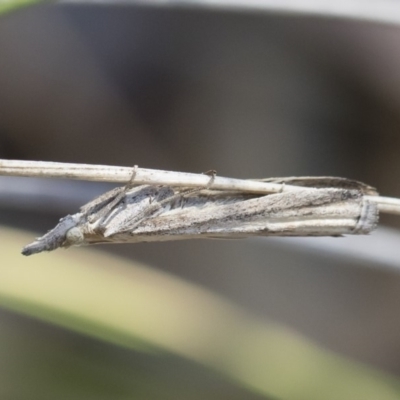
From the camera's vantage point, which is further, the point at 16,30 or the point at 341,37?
the point at 16,30

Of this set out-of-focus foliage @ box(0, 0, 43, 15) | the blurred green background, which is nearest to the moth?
out-of-focus foliage @ box(0, 0, 43, 15)

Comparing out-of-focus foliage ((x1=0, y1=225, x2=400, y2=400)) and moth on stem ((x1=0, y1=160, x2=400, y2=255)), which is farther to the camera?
out-of-focus foliage ((x1=0, y1=225, x2=400, y2=400))

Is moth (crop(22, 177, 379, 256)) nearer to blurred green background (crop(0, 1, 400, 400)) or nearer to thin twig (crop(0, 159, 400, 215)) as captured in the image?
thin twig (crop(0, 159, 400, 215))

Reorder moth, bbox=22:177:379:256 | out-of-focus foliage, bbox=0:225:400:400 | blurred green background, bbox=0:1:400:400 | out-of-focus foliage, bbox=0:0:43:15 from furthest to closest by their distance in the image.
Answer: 1. blurred green background, bbox=0:1:400:400
2. out-of-focus foliage, bbox=0:225:400:400
3. moth, bbox=22:177:379:256
4. out-of-focus foliage, bbox=0:0:43:15

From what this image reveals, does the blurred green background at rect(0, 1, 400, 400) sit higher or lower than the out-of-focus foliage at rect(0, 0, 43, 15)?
higher

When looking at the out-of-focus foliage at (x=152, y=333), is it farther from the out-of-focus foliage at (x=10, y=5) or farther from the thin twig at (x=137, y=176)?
the out-of-focus foliage at (x=10, y=5)

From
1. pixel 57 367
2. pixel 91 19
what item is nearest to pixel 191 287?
pixel 57 367

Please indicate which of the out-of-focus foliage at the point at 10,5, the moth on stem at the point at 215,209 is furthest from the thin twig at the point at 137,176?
the out-of-focus foliage at the point at 10,5

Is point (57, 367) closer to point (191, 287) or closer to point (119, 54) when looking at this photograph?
point (191, 287)

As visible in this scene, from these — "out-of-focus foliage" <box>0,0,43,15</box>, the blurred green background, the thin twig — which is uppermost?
the blurred green background
